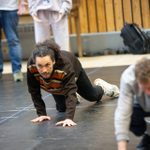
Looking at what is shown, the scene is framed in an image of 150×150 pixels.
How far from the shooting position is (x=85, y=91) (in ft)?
10.4

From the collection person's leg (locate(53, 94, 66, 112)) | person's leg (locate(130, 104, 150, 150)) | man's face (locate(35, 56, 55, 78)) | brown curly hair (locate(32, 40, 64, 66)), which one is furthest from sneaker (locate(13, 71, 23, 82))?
person's leg (locate(130, 104, 150, 150))

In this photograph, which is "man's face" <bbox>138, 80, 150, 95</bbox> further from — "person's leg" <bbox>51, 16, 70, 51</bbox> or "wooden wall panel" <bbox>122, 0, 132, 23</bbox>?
"wooden wall panel" <bbox>122, 0, 132, 23</bbox>

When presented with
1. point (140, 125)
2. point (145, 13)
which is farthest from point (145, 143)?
point (145, 13)

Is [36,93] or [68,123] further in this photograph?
[36,93]

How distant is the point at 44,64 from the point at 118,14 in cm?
499

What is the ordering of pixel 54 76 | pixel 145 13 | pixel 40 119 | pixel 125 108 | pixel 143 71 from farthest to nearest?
pixel 145 13 → pixel 40 119 → pixel 54 76 → pixel 125 108 → pixel 143 71

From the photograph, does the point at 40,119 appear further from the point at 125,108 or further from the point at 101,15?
the point at 101,15

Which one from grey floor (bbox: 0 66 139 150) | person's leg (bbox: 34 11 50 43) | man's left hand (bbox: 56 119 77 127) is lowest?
grey floor (bbox: 0 66 139 150)

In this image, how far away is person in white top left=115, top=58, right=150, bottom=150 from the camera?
5.44ft

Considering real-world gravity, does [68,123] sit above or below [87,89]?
below

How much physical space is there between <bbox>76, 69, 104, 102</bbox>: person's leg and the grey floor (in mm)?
60

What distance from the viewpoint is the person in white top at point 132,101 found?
1.66m

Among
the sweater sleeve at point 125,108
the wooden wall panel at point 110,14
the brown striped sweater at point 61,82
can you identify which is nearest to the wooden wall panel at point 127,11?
the wooden wall panel at point 110,14

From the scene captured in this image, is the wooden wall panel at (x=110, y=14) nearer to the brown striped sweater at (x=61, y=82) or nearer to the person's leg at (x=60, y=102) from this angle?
the person's leg at (x=60, y=102)
